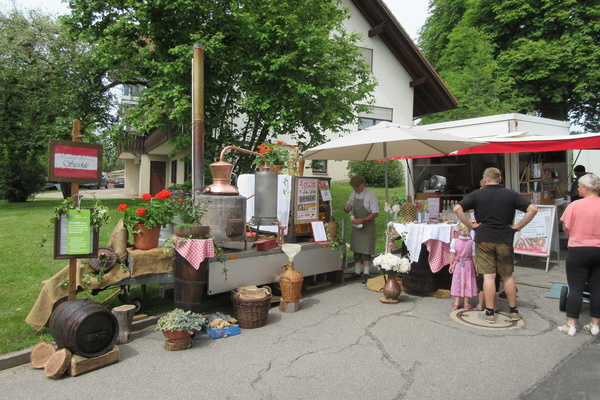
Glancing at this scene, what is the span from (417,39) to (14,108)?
22.6 meters

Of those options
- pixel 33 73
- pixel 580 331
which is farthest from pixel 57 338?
pixel 33 73

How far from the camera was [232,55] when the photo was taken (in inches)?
416

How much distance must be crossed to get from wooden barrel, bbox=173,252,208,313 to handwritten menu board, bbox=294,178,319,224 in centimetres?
206

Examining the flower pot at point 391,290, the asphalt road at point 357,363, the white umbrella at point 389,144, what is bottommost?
the asphalt road at point 357,363

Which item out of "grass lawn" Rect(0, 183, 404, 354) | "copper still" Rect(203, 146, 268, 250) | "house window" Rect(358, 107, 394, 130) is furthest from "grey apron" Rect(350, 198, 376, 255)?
"house window" Rect(358, 107, 394, 130)

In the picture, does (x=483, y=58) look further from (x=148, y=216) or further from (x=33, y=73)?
(x=33, y=73)

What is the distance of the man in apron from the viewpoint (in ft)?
23.0

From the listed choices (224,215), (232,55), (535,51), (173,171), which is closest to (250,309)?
(224,215)

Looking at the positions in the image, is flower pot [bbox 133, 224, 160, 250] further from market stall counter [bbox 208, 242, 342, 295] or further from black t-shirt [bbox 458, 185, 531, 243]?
black t-shirt [bbox 458, 185, 531, 243]

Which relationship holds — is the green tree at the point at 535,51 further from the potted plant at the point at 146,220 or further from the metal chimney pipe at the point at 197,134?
the potted plant at the point at 146,220

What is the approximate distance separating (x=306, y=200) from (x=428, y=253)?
2.04m

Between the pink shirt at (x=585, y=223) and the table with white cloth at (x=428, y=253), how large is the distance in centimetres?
150

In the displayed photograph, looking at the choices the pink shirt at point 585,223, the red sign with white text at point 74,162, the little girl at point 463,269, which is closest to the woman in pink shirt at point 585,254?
the pink shirt at point 585,223

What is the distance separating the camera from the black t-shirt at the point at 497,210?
4969 millimetres
